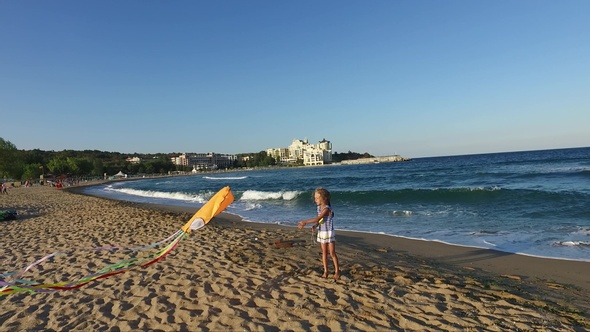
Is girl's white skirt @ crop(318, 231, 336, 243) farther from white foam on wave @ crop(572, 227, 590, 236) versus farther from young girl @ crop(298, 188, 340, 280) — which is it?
white foam on wave @ crop(572, 227, 590, 236)

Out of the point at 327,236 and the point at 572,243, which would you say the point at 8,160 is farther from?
the point at 572,243

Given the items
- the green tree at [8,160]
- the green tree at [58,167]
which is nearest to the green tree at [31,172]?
the green tree at [8,160]

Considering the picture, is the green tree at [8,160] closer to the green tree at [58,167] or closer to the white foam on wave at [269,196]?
the green tree at [58,167]

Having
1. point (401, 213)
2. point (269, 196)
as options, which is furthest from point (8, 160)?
point (401, 213)

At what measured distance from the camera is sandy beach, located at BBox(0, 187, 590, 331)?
4.06 metres

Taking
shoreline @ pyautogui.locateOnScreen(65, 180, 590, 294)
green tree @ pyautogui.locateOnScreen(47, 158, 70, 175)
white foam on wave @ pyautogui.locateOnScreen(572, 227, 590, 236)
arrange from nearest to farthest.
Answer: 1. shoreline @ pyautogui.locateOnScreen(65, 180, 590, 294)
2. white foam on wave @ pyautogui.locateOnScreen(572, 227, 590, 236)
3. green tree @ pyautogui.locateOnScreen(47, 158, 70, 175)

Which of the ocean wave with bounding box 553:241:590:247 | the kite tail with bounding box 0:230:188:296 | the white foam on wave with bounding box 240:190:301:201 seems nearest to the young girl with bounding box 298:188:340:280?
the kite tail with bounding box 0:230:188:296

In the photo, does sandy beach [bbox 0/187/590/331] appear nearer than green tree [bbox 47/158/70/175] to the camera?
Yes

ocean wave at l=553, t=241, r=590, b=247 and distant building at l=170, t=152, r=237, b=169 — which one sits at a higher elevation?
distant building at l=170, t=152, r=237, b=169

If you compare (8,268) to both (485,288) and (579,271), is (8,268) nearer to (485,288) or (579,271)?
(485,288)

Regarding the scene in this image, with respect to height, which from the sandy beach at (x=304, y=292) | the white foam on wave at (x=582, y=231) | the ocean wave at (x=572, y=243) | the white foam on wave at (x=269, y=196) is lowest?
the white foam on wave at (x=269, y=196)

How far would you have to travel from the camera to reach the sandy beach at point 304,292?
4059 millimetres

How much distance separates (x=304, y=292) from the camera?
4.88 metres

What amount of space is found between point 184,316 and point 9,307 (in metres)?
2.67
